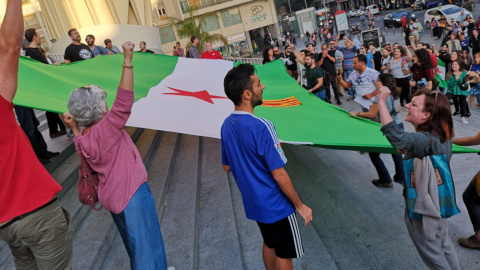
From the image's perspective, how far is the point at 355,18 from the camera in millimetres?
55531

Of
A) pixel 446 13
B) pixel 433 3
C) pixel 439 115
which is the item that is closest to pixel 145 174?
pixel 439 115

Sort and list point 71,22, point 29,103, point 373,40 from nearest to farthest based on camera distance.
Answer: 1. point 29,103
2. point 373,40
3. point 71,22

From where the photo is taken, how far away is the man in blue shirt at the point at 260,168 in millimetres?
2137

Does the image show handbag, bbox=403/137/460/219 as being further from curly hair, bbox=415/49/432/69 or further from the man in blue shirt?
curly hair, bbox=415/49/432/69

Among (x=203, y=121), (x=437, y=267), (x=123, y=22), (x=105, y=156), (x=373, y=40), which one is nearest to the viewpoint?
(x=105, y=156)

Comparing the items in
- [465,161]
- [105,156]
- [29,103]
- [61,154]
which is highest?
[29,103]

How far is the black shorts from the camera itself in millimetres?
2293

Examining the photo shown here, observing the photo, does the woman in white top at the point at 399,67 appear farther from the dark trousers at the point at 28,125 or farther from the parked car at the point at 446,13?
the parked car at the point at 446,13

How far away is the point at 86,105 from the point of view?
2068 mm

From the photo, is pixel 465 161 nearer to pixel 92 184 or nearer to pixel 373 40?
pixel 92 184

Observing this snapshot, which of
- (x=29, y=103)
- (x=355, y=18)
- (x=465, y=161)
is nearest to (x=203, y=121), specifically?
(x=29, y=103)

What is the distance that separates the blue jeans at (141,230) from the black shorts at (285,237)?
73cm

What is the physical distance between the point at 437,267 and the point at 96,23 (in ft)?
64.4

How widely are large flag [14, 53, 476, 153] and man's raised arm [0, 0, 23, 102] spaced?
1443mm
